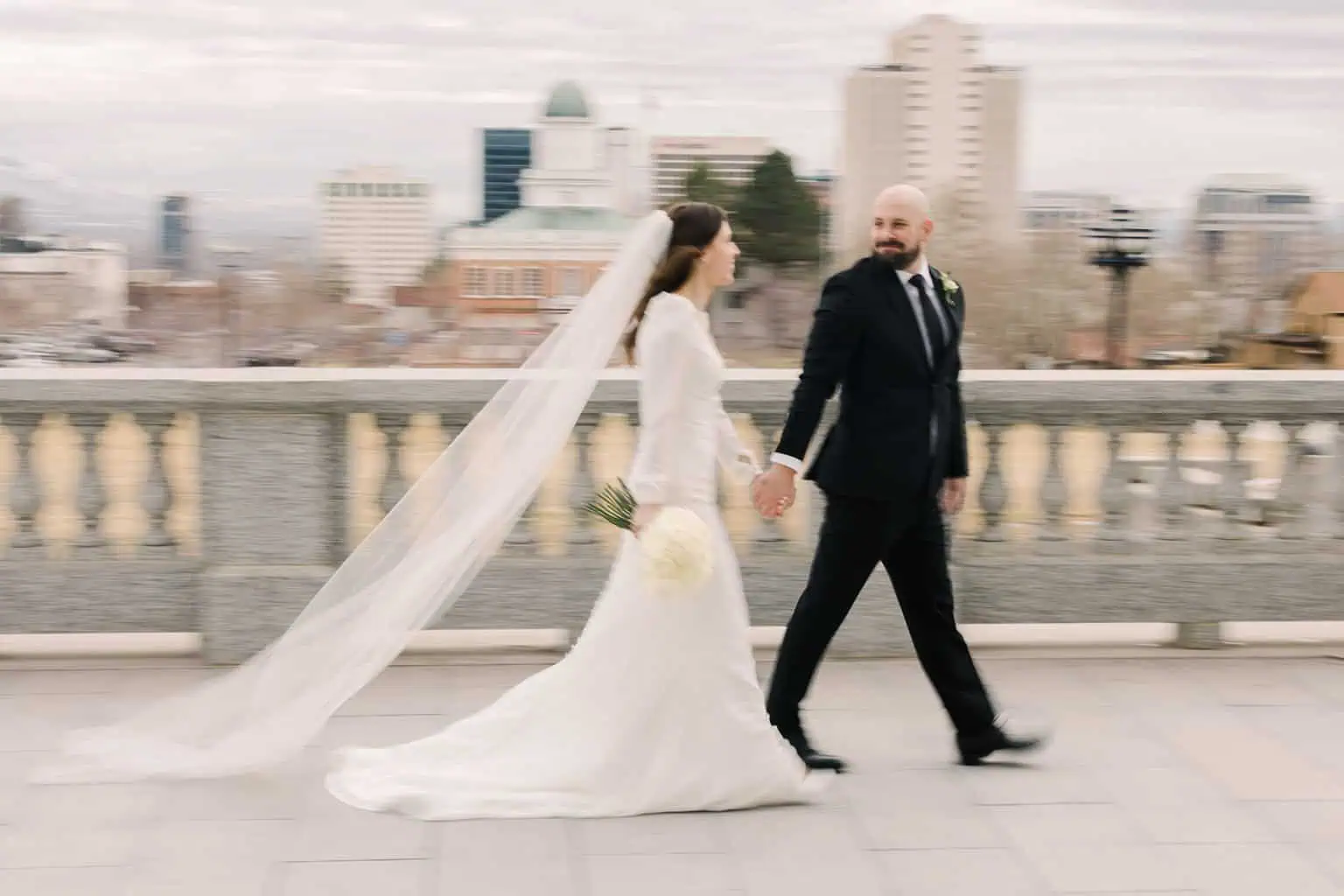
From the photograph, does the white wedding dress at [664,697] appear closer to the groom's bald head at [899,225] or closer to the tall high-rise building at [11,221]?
the groom's bald head at [899,225]

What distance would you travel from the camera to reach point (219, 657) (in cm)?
514

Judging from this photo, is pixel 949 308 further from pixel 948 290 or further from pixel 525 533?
pixel 525 533

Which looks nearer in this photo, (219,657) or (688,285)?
(688,285)

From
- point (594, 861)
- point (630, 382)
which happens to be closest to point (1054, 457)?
point (630, 382)

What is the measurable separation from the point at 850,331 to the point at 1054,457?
186 cm

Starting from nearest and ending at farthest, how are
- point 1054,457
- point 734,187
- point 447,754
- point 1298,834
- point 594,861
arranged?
point 594,861
point 1298,834
point 447,754
point 1054,457
point 734,187

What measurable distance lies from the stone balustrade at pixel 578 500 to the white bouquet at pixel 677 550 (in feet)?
5.49

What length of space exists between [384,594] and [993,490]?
2413mm

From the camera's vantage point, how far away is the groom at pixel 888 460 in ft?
12.6

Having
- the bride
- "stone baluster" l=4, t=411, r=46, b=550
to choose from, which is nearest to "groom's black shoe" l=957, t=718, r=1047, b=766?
the bride

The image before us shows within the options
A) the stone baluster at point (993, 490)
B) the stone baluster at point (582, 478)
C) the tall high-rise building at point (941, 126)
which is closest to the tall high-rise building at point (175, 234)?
the stone baluster at point (582, 478)

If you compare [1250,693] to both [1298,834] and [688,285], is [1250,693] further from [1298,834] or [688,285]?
[688,285]

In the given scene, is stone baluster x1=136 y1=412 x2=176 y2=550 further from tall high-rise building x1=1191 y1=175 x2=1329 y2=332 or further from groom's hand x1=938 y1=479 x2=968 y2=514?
tall high-rise building x1=1191 y1=175 x2=1329 y2=332

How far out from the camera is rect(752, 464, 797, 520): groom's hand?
3830 millimetres
